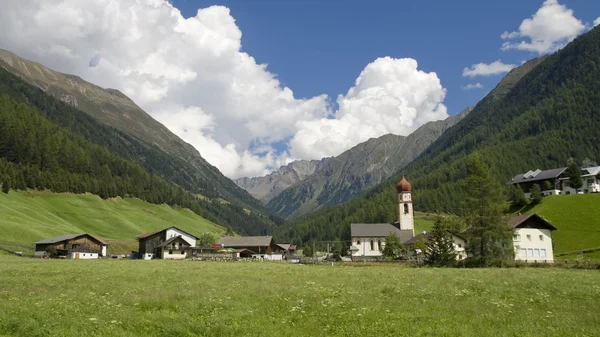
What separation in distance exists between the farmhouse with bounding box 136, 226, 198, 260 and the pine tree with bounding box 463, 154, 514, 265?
283 feet

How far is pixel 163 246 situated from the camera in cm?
12056

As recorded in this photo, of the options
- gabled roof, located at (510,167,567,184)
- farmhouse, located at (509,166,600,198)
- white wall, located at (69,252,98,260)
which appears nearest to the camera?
white wall, located at (69,252,98,260)

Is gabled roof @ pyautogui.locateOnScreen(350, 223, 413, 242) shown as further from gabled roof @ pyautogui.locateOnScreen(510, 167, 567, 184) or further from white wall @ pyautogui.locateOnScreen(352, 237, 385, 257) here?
gabled roof @ pyautogui.locateOnScreen(510, 167, 567, 184)

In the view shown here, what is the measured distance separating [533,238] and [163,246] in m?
93.7

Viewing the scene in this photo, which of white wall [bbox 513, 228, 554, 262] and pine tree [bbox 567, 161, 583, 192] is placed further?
pine tree [bbox 567, 161, 583, 192]

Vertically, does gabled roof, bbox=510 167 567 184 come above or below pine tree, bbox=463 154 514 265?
above

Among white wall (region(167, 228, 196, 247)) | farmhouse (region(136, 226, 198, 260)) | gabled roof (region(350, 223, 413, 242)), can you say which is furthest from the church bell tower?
farmhouse (region(136, 226, 198, 260))

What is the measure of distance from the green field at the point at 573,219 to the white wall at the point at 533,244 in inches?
325

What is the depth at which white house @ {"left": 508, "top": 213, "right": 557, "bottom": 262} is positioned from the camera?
77.7 m

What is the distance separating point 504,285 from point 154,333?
23.2 metres

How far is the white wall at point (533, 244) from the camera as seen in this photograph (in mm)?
77688

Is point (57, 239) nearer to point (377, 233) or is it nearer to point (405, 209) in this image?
point (377, 233)

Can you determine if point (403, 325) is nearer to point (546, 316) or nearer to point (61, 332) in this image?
point (546, 316)

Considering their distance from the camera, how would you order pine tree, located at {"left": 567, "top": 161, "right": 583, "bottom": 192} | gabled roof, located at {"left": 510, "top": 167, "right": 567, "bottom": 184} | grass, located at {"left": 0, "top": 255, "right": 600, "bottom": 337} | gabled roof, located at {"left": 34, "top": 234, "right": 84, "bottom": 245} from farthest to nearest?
gabled roof, located at {"left": 510, "top": 167, "right": 567, "bottom": 184} < pine tree, located at {"left": 567, "top": 161, "right": 583, "bottom": 192} < gabled roof, located at {"left": 34, "top": 234, "right": 84, "bottom": 245} < grass, located at {"left": 0, "top": 255, "right": 600, "bottom": 337}
